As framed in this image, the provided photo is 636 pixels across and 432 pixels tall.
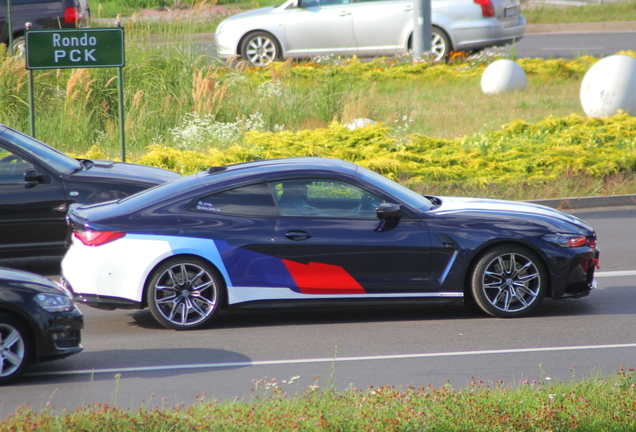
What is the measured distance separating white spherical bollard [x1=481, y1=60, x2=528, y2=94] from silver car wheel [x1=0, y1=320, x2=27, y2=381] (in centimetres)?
1364

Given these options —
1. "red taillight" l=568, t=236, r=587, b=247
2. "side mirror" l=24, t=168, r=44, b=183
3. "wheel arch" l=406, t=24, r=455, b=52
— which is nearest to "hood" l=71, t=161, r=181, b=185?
"side mirror" l=24, t=168, r=44, b=183

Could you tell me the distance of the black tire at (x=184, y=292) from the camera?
7.02 m

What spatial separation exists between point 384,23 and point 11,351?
1535cm

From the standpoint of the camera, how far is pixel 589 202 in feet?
39.4

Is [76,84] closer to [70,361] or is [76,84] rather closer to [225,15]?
[70,361]

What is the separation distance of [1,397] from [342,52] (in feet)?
51.3

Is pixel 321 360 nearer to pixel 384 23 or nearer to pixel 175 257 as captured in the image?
pixel 175 257

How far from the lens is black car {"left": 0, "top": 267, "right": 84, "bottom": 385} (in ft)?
19.0

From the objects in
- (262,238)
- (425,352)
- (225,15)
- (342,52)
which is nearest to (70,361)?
(262,238)

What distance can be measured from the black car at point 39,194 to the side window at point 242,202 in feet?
6.69

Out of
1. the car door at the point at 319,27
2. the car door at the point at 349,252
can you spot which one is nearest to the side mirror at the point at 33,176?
the car door at the point at 349,252

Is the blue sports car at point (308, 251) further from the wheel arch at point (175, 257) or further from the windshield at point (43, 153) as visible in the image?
the windshield at point (43, 153)

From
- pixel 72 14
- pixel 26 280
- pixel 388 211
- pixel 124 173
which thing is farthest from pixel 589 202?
pixel 72 14

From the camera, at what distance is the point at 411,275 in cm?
712
